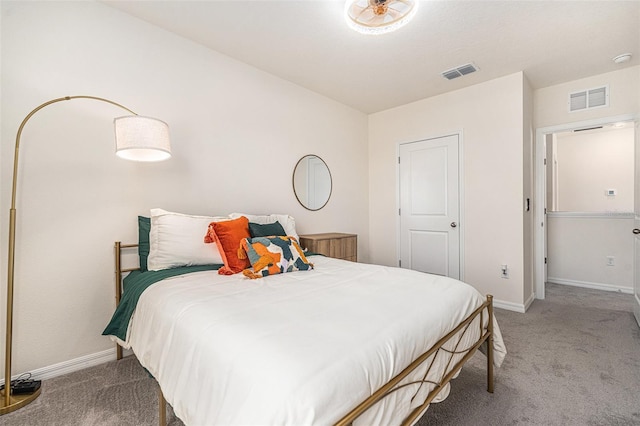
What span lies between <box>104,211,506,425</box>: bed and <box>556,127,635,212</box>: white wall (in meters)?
4.48

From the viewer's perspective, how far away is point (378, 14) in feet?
6.44

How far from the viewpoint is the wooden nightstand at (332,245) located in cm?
317

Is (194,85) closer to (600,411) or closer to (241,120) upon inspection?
(241,120)

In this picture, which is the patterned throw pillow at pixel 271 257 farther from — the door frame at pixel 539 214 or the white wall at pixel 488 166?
the door frame at pixel 539 214

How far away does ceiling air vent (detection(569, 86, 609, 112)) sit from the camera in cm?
322

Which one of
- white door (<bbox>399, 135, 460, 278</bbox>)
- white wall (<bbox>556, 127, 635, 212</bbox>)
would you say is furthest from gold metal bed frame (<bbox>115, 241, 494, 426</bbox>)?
white wall (<bbox>556, 127, 635, 212</bbox>)

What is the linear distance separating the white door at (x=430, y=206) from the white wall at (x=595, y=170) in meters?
2.66

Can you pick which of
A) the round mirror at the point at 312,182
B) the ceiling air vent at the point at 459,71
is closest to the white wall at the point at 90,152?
the round mirror at the point at 312,182

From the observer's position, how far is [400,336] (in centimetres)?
110

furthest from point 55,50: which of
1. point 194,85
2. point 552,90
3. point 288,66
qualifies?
point 552,90

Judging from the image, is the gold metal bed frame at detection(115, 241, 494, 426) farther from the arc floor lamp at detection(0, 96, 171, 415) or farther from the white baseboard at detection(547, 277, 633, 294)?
the white baseboard at detection(547, 277, 633, 294)

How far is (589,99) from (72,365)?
5.48 meters

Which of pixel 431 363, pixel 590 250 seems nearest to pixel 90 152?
pixel 431 363

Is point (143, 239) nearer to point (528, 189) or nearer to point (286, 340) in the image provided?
point (286, 340)
